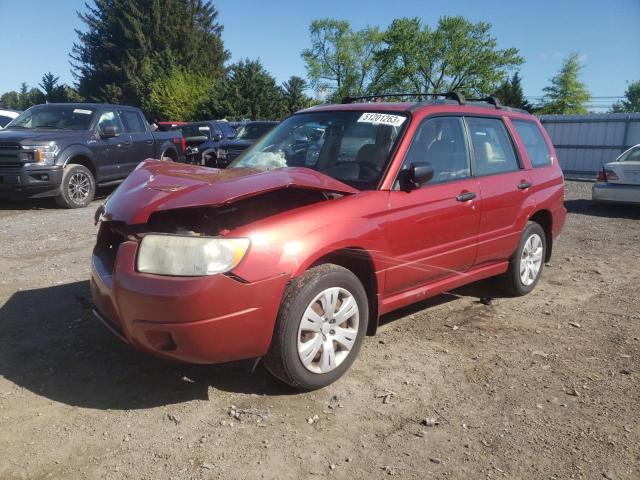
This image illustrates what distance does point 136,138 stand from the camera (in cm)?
1164

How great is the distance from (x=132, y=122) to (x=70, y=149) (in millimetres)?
2150

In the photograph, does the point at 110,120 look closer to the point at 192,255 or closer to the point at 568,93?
the point at 192,255

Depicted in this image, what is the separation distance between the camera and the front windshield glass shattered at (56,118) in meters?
10.4

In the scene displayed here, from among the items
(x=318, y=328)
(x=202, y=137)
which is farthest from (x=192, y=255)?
(x=202, y=137)

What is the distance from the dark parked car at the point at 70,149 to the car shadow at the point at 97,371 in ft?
19.9

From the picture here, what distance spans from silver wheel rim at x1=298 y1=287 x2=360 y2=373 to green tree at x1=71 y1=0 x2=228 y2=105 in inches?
2155


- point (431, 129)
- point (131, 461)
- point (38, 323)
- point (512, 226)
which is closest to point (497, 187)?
point (512, 226)

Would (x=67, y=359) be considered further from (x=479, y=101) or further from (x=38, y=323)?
(x=479, y=101)

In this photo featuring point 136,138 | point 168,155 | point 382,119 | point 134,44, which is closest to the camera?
point 382,119

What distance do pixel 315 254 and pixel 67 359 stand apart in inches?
73.5

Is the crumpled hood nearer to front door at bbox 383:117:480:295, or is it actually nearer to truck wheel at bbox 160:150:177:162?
front door at bbox 383:117:480:295

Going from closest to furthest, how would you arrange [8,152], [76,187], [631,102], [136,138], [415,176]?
[415,176] → [8,152] → [76,187] → [136,138] → [631,102]

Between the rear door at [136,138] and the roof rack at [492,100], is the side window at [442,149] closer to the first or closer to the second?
the roof rack at [492,100]

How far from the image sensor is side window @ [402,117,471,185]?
12.8 feet
